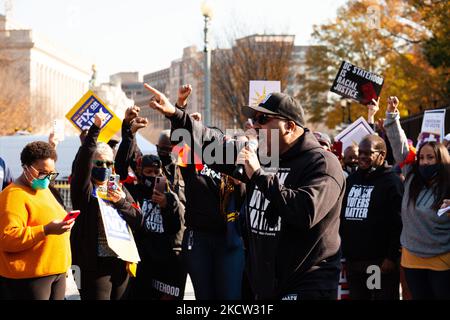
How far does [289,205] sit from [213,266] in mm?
2703

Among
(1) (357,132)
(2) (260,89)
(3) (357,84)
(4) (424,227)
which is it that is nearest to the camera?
(4) (424,227)

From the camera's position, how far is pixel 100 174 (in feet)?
22.2

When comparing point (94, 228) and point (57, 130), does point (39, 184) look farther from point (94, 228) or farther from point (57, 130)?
point (57, 130)

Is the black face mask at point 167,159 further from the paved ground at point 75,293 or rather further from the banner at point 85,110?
the paved ground at point 75,293

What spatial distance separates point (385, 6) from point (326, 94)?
12219 mm

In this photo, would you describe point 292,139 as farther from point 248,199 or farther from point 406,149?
point 406,149

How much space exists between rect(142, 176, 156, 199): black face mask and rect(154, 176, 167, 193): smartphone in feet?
0.84

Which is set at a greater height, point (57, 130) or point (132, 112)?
point (132, 112)

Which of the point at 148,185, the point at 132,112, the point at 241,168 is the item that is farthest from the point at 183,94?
the point at 148,185

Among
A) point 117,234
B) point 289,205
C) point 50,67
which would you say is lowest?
point 117,234

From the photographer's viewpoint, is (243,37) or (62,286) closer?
(62,286)

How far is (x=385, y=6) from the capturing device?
35.4 metres

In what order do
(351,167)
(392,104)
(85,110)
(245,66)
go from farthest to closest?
(245,66) → (85,110) → (351,167) → (392,104)
